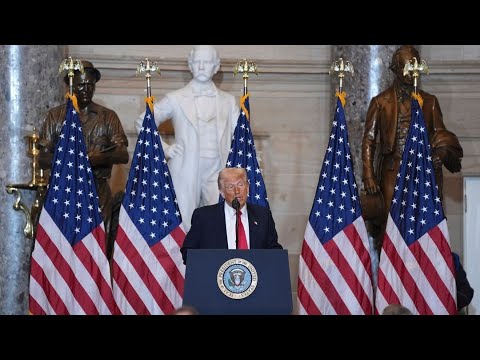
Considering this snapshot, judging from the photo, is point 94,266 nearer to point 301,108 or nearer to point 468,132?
point 301,108

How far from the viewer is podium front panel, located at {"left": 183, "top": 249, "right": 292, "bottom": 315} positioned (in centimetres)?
661

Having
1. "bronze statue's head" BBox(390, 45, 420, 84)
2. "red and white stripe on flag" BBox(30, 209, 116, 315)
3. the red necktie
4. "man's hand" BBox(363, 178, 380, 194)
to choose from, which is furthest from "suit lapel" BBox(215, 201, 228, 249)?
"bronze statue's head" BBox(390, 45, 420, 84)

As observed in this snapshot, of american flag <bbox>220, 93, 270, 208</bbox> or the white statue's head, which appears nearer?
american flag <bbox>220, 93, 270, 208</bbox>

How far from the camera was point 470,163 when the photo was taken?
11500 millimetres

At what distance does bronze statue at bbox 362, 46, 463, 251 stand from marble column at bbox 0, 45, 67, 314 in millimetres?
2810

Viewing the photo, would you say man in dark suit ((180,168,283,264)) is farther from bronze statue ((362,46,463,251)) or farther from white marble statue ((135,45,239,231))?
bronze statue ((362,46,463,251))

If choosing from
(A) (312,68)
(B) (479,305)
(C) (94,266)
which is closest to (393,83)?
(A) (312,68)

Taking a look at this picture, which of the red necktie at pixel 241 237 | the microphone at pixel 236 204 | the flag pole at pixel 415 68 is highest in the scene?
the flag pole at pixel 415 68

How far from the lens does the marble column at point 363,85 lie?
35.8 ft

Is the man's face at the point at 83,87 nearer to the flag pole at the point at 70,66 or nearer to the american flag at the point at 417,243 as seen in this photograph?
the flag pole at the point at 70,66

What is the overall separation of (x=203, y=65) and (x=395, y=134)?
1.73m

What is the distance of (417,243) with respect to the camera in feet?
31.7

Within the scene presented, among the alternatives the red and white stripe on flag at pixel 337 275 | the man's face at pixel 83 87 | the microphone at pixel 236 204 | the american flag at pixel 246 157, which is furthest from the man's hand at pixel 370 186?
the microphone at pixel 236 204

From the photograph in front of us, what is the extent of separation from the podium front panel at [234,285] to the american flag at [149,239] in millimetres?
2845
